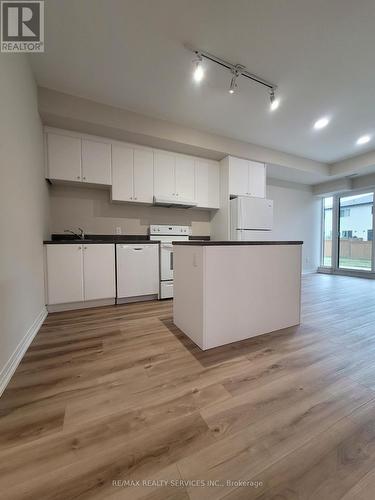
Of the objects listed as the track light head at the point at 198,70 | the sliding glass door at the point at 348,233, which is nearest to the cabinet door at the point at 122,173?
the track light head at the point at 198,70

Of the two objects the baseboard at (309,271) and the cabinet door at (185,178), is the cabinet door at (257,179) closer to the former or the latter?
the cabinet door at (185,178)

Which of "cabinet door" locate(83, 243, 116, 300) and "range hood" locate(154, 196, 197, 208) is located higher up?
"range hood" locate(154, 196, 197, 208)

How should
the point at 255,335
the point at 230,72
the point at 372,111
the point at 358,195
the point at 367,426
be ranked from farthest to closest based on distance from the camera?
1. the point at 358,195
2. the point at 372,111
3. the point at 230,72
4. the point at 255,335
5. the point at 367,426

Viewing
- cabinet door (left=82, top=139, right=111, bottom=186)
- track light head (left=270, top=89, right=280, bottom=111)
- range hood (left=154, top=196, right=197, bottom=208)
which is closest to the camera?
track light head (left=270, top=89, right=280, bottom=111)

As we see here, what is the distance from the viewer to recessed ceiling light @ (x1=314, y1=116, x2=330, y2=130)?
3127 millimetres

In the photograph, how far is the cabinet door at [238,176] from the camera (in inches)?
144

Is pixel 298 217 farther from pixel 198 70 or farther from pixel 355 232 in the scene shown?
pixel 198 70

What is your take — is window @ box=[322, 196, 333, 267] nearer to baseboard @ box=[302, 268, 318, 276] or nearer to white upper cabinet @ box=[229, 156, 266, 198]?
baseboard @ box=[302, 268, 318, 276]

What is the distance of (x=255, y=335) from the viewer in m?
1.90

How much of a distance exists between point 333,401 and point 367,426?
0.16m

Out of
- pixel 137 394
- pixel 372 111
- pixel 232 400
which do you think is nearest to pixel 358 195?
pixel 372 111

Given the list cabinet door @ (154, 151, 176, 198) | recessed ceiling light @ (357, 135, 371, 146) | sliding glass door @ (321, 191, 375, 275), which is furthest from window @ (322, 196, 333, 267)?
cabinet door @ (154, 151, 176, 198)

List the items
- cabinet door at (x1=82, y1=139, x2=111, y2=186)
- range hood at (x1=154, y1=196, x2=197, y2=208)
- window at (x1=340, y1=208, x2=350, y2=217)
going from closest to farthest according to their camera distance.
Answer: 1. cabinet door at (x1=82, y1=139, x2=111, y2=186)
2. range hood at (x1=154, y1=196, x2=197, y2=208)
3. window at (x1=340, y1=208, x2=350, y2=217)

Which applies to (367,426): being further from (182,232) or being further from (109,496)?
(182,232)
